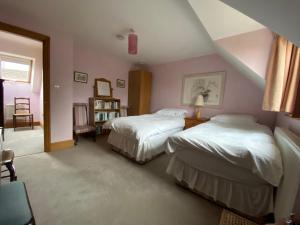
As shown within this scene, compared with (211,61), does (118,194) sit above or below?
below

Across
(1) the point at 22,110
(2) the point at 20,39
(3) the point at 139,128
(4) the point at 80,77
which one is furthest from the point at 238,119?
(1) the point at 22,110

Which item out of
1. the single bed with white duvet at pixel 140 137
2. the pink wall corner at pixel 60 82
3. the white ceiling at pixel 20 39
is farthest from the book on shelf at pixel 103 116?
the white ceiling at pixel 20 39

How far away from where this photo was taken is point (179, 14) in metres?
1.95

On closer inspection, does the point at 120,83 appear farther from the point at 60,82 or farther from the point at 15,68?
the point at 15,68

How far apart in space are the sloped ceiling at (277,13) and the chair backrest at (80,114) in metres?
3.51

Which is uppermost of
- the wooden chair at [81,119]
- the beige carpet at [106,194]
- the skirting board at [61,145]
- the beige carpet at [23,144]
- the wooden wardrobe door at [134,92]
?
the wooden wardrobe door at [134,92]

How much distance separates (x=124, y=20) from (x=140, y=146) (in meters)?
1.94

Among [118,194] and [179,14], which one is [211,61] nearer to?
[179,14]

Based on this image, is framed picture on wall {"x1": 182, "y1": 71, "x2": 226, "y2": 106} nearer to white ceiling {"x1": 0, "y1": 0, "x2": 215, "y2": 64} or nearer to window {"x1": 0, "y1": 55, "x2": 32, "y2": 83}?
white ceiling {"x1": 0, "y1": 0, "x2": 215, "y2": 64}

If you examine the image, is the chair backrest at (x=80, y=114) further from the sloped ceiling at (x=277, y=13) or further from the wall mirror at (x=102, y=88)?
the sloped ceiling at (x=277, y=13)

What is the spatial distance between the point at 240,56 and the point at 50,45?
3.08m

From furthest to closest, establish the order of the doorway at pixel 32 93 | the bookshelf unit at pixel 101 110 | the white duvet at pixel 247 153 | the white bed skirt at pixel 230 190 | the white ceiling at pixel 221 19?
the bookshelf unit at pixel 101 110 → the doorway at pixel 32 93 → the white ceiling at pixel 221 19 → the white bed skirt at pixel 230 190 → the white duvet at pixel 247 153

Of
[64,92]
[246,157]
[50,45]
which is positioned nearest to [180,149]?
[246,157]

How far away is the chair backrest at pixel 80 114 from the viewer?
340 cm
